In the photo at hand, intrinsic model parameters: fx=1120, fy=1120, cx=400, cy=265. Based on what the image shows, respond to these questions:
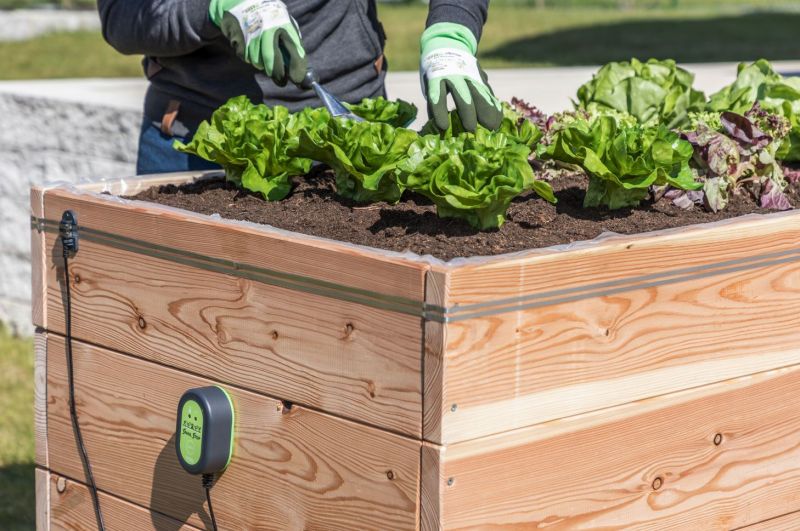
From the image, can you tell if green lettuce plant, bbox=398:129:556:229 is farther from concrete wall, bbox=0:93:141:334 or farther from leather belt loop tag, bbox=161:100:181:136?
concrete wall, bbox=0:93:141:334

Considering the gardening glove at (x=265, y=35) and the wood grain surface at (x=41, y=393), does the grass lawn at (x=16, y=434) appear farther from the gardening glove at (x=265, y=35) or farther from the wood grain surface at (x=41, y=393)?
the gardening glove at (x=265, y=35)

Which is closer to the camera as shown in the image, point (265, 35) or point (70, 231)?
point (70, 231)

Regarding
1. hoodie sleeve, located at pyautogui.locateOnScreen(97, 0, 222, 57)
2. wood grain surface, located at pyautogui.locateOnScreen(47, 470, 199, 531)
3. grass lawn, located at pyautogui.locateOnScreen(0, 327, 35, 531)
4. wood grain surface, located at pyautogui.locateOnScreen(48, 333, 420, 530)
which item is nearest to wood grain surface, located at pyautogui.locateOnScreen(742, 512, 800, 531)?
wood grain surface, located at pyautogui.locateOnScreen(48, 333, 420, 530)

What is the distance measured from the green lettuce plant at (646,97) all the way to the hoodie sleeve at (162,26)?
0.85 m

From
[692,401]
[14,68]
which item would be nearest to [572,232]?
[692,401]

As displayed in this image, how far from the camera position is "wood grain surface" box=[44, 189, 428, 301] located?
1522mm

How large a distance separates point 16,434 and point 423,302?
2.91 m

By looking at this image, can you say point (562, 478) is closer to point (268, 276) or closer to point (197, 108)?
point (268, 276)

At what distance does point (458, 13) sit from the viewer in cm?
225

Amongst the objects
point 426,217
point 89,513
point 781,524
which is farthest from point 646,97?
point 89,513

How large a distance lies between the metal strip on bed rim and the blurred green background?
119 inches

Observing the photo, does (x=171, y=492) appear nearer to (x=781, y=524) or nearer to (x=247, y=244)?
(x=247, y=244)

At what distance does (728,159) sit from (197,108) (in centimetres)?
116

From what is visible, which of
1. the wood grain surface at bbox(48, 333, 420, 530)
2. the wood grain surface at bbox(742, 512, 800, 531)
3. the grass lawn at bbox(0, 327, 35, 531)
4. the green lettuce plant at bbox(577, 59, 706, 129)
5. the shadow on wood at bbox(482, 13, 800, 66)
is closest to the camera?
the wood grain surface at bbox(48, 333, 420, 530)
